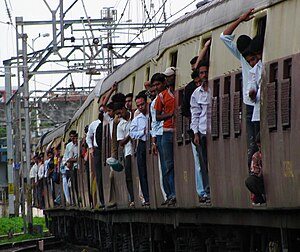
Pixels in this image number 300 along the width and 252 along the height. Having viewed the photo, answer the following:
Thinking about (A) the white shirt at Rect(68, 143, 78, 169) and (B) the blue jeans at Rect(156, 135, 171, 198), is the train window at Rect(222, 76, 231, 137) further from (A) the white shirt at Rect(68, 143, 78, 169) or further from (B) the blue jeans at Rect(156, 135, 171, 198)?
(A) the white shirt at Rect(68, 143, 78, 169)

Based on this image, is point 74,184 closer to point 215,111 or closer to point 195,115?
point 195,115

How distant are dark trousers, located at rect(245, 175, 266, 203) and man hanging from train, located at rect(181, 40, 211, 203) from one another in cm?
235

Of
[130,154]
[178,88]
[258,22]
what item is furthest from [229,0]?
[130,154]

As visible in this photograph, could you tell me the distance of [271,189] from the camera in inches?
402

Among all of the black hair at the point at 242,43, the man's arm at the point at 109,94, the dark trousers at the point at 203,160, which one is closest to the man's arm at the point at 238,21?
the black hair at the point at 242,43

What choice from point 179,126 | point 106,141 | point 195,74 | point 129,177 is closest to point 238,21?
point 195,74

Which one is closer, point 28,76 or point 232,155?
point 232,155

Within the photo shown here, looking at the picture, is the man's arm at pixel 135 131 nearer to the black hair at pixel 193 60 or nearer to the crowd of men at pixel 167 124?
the crowd of men at pixel 167 124

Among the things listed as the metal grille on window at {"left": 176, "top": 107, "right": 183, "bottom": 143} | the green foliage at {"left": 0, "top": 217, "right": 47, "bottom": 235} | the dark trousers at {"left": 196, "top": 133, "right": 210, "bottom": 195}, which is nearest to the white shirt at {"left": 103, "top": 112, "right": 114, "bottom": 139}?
the metal grille on window at {"left": 176, "top": 107, "right": 183, "bottom": 143}

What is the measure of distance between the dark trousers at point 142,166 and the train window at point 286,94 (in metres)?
6.63

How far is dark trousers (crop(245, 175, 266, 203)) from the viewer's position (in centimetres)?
1044

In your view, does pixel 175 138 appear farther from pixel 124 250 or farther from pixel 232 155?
pixel 124 250

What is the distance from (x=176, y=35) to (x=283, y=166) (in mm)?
5372

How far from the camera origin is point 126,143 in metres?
17.6
